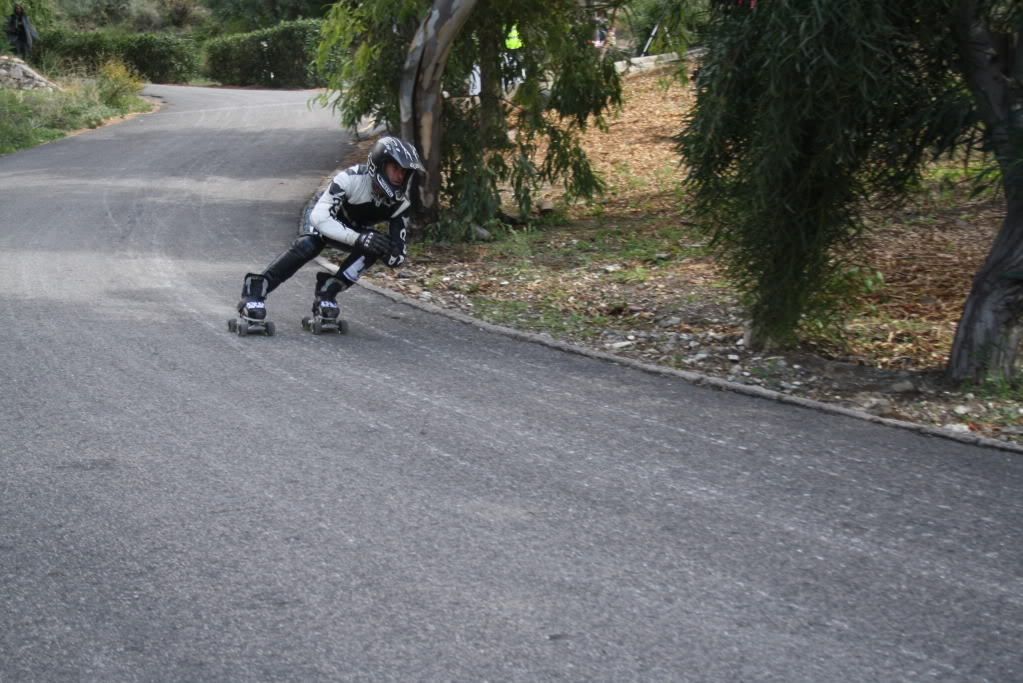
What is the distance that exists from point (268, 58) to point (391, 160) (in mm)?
32959

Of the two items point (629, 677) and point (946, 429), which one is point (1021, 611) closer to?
point (629, 677)

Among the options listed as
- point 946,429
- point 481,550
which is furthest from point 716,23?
point 481,550

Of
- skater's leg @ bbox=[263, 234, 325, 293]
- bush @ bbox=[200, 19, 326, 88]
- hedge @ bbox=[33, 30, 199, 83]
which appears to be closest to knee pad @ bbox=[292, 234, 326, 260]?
skater's leg @ bbox=[263, 234, 325, 293]

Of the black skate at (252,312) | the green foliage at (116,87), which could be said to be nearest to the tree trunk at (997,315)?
the black skate at (252,312)

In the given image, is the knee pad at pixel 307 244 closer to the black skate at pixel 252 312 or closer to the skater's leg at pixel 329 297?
the skater's leg at pixel 329 297

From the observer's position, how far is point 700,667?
12.7ft

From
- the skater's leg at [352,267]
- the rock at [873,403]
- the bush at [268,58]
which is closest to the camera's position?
the rock at [873,403]

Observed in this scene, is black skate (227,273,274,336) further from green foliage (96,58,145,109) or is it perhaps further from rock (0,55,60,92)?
rock (0,55,60,92)

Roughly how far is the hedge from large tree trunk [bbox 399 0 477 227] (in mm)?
25448

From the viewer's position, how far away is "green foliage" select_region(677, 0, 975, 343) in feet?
21.3

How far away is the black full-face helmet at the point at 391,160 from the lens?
8.28 meters

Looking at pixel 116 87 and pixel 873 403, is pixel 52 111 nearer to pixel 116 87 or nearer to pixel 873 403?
pixel 116 87

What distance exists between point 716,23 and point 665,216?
702 centimetres

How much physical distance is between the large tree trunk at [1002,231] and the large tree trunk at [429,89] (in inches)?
234
